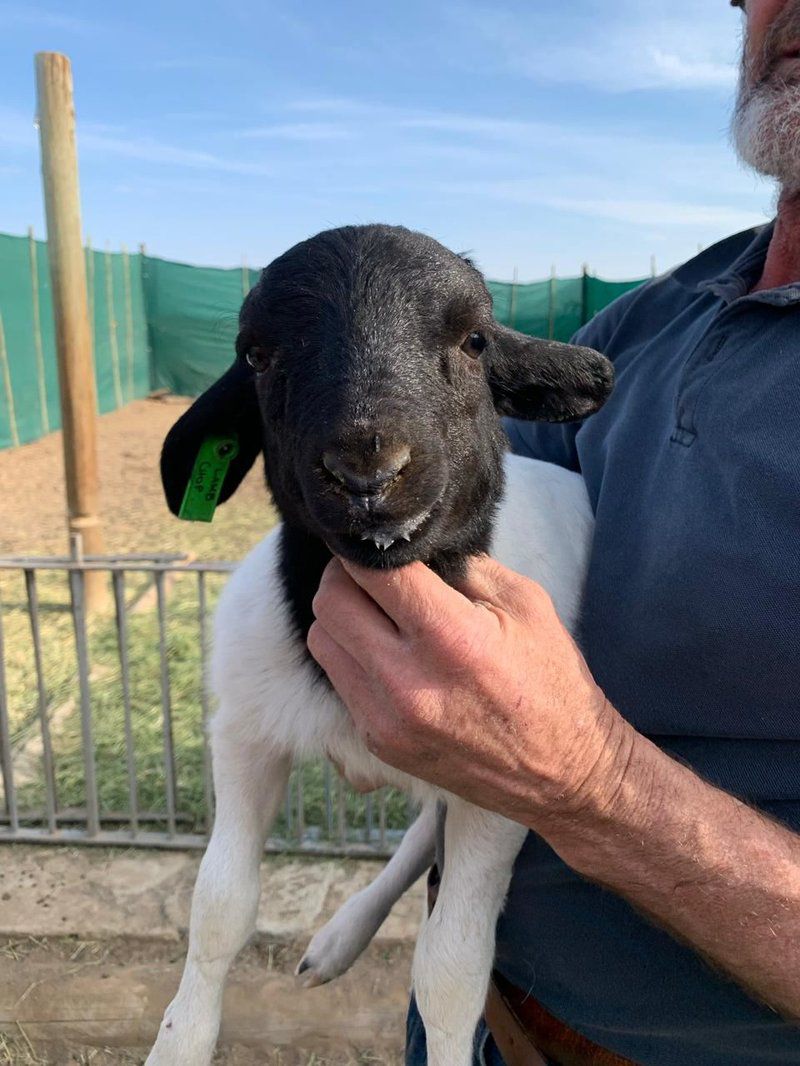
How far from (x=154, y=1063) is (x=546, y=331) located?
1736 cm

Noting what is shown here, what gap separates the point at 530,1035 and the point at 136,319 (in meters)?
20.1

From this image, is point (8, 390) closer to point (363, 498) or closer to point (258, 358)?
point (258, 358)

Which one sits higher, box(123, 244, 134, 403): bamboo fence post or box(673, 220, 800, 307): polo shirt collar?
box(673, 220, 800, 307): polo shirt collar

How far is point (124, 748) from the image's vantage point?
518 centimetres

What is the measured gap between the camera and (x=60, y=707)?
5.62 meters

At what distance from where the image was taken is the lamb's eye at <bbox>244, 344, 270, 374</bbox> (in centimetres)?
177

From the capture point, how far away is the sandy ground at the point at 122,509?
9148 millimetres

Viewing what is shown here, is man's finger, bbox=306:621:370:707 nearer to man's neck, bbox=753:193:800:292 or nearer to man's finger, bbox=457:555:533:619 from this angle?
man's finger, bbox=457:555:533:619

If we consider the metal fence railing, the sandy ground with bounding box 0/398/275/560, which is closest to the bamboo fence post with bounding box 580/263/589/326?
the sandy ground with bounding box 0/398/275/560

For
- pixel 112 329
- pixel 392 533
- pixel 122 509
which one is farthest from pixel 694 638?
pixel 112 329

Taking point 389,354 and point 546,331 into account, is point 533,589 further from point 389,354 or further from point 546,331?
point 546,331

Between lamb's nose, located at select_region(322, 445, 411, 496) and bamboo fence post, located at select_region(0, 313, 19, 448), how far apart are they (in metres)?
15.2

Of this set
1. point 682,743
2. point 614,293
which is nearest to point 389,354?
point 682,743

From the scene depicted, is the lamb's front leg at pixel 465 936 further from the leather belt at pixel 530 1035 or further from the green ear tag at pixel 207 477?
the green ear tag at pixel 207 477
